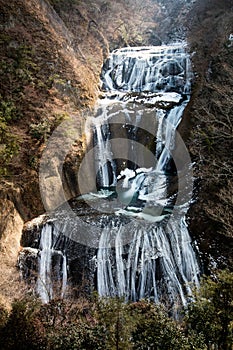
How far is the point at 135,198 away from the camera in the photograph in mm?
16312

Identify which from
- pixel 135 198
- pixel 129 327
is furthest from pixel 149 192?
pixel 129 327

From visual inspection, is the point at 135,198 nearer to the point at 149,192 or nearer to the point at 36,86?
the point at 149,192

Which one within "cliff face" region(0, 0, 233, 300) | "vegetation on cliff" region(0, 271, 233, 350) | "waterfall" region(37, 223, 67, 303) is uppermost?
"cliff face" region(0, 0, 233, 300)

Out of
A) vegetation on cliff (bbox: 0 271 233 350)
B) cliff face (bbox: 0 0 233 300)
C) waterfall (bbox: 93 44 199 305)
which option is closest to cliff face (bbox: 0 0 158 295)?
cliff face (bbox: 0 0 233 300)

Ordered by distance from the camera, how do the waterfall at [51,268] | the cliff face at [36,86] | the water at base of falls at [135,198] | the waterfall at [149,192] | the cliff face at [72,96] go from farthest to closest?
the cliff face at [36,86]
the cliff face at [72,96]
the water at base of falls at [135,198]
the waterfall at [149,192]
the waterfall at [51,268]

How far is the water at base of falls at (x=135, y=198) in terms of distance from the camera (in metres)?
11.5

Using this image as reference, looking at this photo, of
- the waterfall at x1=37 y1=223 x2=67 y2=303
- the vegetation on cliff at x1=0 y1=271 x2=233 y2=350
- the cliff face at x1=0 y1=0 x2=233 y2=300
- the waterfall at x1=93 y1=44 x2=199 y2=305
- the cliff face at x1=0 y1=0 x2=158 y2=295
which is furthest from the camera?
the cliff face at x1=0 y1=0 x2=158 y2=295

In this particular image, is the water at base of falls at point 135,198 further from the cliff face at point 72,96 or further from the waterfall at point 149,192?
the cliff face at point 72,96

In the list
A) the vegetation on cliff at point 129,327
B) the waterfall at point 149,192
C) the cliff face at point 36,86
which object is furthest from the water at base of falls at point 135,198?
the cliff face at point 36,86

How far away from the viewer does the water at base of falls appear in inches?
451

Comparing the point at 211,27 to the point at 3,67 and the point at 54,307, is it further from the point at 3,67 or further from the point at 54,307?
the point at 54,307

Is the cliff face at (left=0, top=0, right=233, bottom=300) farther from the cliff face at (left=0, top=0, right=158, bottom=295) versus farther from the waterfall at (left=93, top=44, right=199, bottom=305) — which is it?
the waterfall at (left=93, top=44, right=199, bottom=305)

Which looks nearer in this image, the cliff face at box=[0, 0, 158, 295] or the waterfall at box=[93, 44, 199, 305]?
the waterfall at box=[93, 44, 199, 305]

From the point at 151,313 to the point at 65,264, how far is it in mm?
5855
